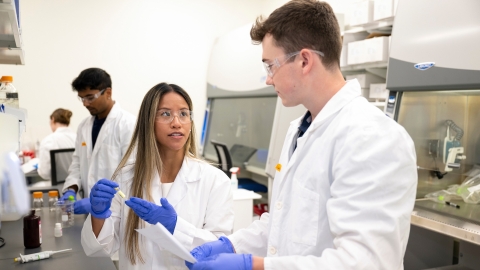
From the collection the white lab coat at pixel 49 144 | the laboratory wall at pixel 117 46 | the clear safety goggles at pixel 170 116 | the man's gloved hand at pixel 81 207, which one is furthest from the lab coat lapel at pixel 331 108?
the laboratory wall at pixel 117 46

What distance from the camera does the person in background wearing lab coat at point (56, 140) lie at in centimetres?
394

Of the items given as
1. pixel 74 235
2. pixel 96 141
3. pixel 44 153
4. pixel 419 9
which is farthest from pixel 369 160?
pixel 44 153

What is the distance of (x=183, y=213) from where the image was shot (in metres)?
1.61

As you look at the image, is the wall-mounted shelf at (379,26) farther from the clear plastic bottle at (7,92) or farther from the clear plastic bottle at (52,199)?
the clear plastic bottle at (52,199)

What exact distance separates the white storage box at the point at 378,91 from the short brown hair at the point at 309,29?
189 cm

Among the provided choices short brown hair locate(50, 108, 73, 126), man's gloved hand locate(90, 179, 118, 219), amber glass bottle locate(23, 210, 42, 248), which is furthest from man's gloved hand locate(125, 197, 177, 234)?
short brown hair locate(50, 108, 73, 126)

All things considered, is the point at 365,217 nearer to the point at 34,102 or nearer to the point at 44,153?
the point at 44,153

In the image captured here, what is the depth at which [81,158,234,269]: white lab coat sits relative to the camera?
1545 mm

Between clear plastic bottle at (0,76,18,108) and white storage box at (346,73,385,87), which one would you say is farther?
white storage box at (346,73,385,87)

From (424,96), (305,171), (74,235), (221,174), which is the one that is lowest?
(74,235)

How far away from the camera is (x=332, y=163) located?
1.04 m

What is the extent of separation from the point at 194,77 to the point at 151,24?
0.82m

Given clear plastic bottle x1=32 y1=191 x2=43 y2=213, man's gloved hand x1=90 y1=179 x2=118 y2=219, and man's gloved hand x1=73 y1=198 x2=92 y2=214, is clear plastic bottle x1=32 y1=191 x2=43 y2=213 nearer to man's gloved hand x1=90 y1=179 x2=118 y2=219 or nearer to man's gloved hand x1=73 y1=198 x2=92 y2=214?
man's gloved hand x1=73 y1=198 x2=92 y2=214

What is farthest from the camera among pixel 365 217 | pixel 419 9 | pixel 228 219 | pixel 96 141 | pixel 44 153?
pixel 44 153
